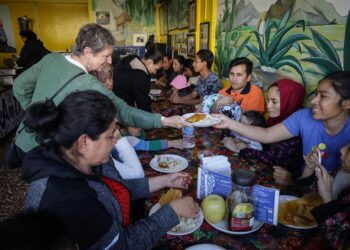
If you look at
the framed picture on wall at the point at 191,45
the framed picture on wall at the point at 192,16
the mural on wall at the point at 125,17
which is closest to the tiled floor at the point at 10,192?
the framed picture on wall at the point at 191,45

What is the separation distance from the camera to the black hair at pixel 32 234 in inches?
21.8

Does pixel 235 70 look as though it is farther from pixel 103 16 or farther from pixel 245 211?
pixel 103 16

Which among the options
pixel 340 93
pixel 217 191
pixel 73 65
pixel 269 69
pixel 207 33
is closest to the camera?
pixel 217 191

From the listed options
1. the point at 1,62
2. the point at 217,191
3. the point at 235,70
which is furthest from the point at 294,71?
the point at 1,62

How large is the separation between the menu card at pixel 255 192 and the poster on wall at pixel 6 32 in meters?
7.96

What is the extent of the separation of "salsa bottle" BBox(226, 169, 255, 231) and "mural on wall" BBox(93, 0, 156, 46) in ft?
20.8

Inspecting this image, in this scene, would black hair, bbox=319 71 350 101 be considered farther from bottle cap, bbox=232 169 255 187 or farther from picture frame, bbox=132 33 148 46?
picture frame, bbox=132 33 148 46

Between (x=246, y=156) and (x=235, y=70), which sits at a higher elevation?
(x=235, y=70)

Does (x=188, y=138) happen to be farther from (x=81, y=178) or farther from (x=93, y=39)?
(x=81, y=178)

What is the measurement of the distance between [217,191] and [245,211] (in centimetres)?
21

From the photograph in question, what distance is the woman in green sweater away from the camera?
1548mm

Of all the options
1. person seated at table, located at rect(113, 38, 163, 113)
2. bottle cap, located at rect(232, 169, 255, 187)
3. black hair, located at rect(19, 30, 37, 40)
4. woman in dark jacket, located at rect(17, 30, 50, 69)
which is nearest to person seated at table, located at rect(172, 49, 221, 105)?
person seated at table, located at rect(113, 38, 163, 113)

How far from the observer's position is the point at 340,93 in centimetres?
133

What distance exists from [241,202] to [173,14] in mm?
5111
